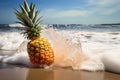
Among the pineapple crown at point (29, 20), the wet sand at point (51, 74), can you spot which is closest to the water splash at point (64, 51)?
the wet sand at point (51, 74)

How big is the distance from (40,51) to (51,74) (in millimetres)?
350

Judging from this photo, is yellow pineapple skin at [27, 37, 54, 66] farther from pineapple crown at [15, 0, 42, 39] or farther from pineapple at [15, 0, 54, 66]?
pineapple crown at [15, 0, 42, 39]

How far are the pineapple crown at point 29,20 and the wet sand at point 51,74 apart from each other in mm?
490

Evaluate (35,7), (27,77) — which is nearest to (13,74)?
(27,77)

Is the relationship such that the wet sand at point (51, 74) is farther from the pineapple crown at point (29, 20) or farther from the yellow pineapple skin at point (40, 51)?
the pineapple crown at point (29, 20)

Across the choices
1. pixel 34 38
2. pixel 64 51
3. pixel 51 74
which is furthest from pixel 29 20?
pixel 51 74

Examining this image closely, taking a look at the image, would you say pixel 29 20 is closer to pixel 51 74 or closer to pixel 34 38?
pixel 34 38

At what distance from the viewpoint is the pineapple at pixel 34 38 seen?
9.62 ft

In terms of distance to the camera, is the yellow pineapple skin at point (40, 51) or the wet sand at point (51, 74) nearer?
the wet sand at point (51, 74)

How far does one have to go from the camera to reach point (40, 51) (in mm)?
2926

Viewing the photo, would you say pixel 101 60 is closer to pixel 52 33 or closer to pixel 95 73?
pixel 95 73

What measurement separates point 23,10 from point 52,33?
21.9 inches

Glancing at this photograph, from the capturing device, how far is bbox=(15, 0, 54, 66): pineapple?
9.62ft

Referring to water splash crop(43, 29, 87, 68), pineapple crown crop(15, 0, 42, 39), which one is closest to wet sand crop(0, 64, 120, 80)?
water splash crop(43, 29, 87, 68)
